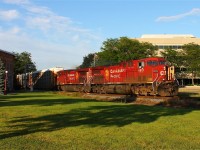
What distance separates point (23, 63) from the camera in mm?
124438

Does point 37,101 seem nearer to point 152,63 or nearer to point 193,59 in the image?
point 152,63

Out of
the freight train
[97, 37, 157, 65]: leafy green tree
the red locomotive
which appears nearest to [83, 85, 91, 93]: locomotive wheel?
the red locomotive

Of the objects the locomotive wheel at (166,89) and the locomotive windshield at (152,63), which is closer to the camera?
the locomotive wheel at (166,89)

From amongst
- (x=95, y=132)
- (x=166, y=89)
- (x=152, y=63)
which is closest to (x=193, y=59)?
(x=152, y=63)

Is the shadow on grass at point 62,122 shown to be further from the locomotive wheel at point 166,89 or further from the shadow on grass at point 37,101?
the locomotive wheel at point 166,89

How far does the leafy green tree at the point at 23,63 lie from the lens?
12256cm

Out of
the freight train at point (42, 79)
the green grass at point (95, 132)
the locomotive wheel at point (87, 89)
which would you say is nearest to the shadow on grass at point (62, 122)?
the green grass at point (95, 132)

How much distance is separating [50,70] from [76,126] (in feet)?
169

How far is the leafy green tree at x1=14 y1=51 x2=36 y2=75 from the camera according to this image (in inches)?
4825

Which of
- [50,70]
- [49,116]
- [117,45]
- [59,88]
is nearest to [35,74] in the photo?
[50,70]

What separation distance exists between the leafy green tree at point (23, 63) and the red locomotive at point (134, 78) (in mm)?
79867

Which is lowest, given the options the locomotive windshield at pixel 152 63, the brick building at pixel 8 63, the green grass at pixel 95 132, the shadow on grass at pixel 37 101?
the green grass at pixel 95 132

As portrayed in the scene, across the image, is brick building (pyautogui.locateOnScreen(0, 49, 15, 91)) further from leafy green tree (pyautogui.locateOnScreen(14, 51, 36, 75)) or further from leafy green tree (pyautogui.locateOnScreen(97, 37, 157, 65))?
leafy green tree (pyautogui.locateOnScreen(14, 51, 36, 75))

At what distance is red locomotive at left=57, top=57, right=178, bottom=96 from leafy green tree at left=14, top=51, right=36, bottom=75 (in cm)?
7987
